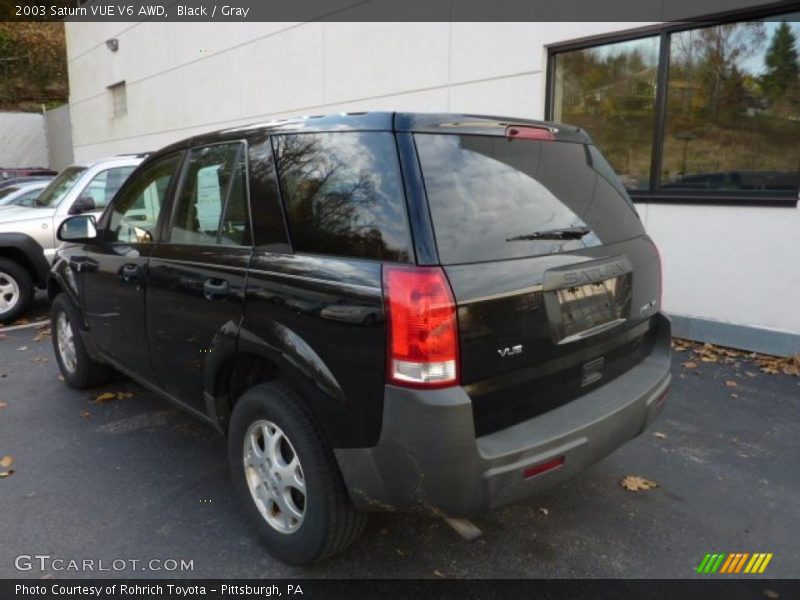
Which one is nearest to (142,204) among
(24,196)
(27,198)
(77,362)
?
(77,362)

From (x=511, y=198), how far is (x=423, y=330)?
0.73m

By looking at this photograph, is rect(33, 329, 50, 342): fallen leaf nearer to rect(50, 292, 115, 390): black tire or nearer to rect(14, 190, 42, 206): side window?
rect(50, 292, 115, 390): black tire

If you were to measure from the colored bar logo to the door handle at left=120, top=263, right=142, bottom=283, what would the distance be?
3270mm

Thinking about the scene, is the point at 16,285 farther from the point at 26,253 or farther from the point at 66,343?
the point at 66,343

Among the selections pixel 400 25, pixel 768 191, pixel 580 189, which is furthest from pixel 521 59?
pixel 580 189

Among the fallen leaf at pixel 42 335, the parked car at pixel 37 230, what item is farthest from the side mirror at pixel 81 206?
the fallen leaf at pixel 42 335

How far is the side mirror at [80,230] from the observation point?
4.19 metres

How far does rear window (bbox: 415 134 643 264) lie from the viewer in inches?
90.4

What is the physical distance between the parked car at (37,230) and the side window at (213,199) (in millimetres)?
4810

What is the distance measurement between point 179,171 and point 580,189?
2.19 m

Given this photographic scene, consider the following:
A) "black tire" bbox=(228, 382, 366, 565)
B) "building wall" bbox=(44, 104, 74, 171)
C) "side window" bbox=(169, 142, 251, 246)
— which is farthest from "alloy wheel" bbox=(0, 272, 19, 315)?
"building wall" bbox=(44, 104, 74, 171)

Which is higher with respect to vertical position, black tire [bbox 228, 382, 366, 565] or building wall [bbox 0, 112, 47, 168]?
building wall [bbox 0, 112, 47, 168]

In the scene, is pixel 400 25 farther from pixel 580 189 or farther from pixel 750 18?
pixel 580 189

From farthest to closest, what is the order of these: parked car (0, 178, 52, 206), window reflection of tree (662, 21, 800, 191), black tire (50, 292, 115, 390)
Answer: parked car (0, 178, 52, 206) < window reflection of tree (662, 21, 800, 191) < black tire (50, 292, 115, 390)
